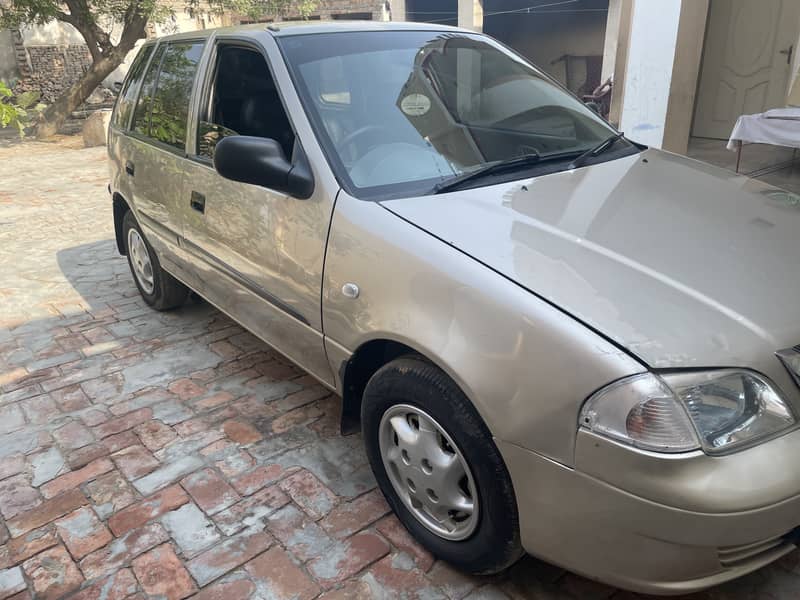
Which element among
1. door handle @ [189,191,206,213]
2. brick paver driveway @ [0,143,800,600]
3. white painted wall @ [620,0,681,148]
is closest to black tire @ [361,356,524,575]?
brick paver driveway @ [0,143,800,600]

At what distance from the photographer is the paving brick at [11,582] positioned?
2.27 meters

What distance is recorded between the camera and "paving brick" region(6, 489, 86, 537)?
258cm

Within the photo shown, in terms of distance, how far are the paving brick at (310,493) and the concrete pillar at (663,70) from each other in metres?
7.55

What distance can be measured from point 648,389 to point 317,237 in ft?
4.48

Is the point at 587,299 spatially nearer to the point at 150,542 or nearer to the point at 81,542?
the point at 150,542

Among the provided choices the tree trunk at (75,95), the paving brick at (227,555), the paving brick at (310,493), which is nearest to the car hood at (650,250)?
the paving brick at (310,493)

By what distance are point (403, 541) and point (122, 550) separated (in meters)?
1.05

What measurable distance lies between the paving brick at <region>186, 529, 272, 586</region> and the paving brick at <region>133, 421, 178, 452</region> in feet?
2.69

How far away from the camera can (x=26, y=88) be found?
20.0m

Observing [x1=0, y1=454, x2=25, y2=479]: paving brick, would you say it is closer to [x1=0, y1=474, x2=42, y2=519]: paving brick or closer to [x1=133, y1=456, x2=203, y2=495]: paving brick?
[x1=0, y1=474, x2=42, y2=519]: paving brick

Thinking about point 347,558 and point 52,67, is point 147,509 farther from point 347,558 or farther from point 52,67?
point 52,67

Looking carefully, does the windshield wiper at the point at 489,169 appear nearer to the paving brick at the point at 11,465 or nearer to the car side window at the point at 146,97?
the paving brick at the point at 11,465

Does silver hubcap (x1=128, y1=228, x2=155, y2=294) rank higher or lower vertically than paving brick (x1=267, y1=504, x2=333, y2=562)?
higher

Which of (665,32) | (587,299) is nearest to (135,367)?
(587,299)
